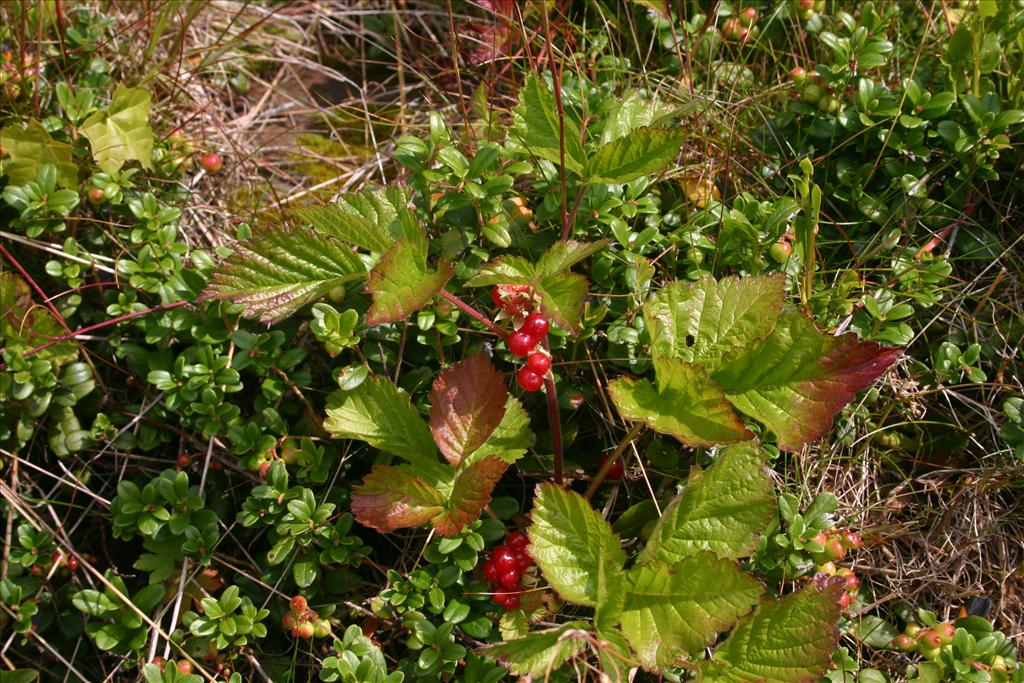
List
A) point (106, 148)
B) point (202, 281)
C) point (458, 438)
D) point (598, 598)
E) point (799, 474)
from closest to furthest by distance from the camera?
point (598, 598)
point (458, 438)
point (799, 474)
point (202, 281)
point (106, 148)

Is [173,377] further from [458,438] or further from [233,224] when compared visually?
[458,438]

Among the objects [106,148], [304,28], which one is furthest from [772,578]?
[304,28]

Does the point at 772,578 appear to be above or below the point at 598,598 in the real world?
below

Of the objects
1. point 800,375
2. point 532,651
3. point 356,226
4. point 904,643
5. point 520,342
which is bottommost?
point 904,643

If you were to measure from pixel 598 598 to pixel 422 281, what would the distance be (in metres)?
0.77

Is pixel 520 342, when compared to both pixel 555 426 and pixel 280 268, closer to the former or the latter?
pixel 555 426

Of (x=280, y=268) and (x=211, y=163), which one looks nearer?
(x=280, y=268)

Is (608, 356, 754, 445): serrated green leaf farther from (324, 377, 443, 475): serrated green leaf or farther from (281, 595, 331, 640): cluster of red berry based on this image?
(281, 595, 331, 640): cluster of red berry

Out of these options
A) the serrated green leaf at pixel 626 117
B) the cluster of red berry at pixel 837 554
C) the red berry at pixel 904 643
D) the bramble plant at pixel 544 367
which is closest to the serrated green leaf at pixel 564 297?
A: the bramble plant at pixel 544 367

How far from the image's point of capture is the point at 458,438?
217cm

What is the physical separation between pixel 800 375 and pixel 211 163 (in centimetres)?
209

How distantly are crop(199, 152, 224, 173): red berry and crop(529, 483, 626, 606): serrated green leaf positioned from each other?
1767 millimetres

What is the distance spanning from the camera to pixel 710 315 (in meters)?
2.13

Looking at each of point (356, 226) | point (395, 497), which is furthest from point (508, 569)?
point (356, 226)
